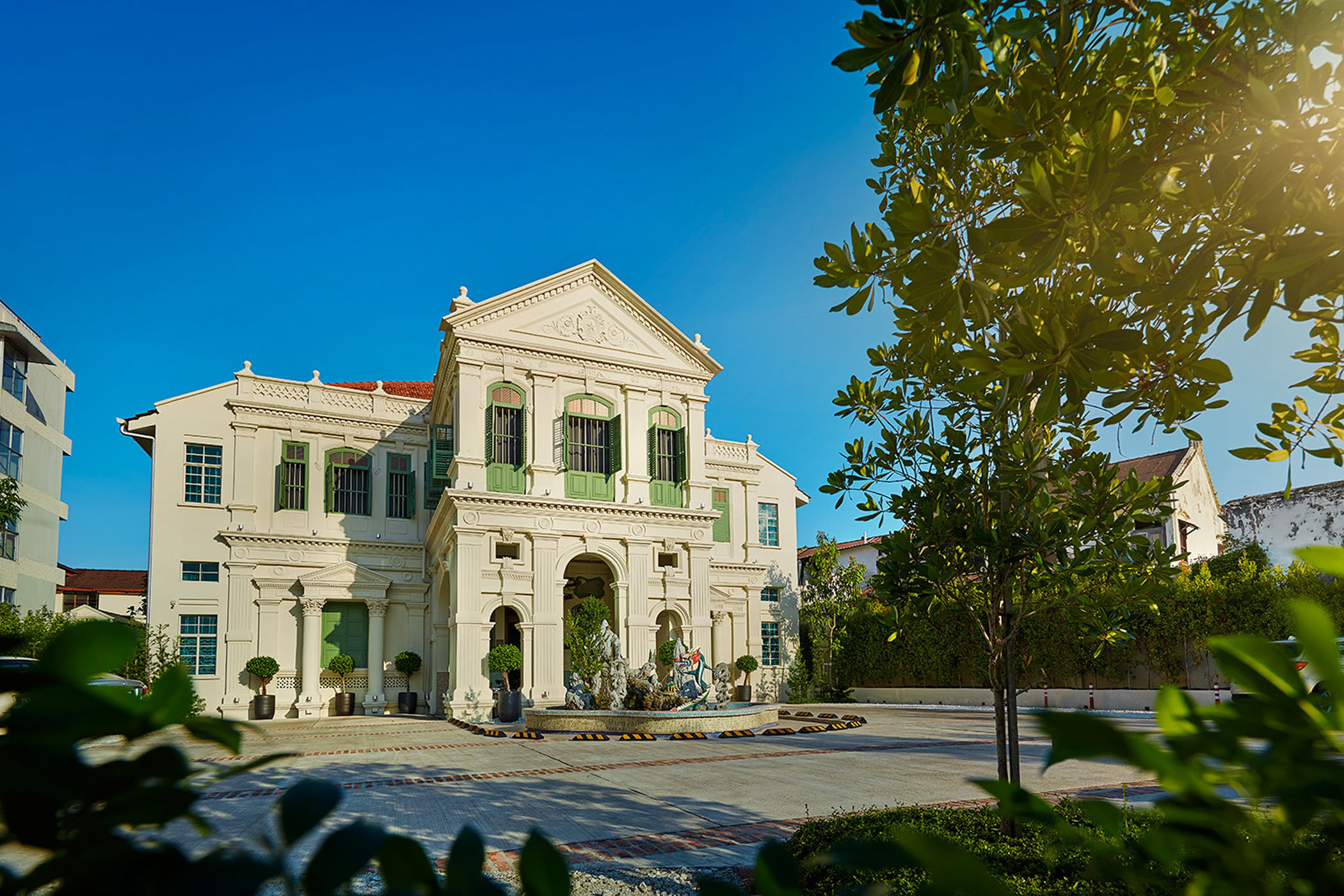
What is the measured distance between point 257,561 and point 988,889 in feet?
85.6

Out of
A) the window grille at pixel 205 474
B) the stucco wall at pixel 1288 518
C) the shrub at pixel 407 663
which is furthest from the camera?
the stucco wall at pixel 1288 518

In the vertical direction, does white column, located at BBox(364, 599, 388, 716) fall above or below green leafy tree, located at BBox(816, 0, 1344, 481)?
below

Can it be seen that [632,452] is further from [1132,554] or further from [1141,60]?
[1141,60]

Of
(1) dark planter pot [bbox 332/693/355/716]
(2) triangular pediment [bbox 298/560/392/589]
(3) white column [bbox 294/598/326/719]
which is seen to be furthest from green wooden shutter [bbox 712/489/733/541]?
(3) white column [bbox 294/598/326/719]

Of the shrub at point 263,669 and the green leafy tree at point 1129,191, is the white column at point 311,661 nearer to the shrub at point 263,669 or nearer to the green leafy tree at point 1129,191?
the shrub at point 263,669

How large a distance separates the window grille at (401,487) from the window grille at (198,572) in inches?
195

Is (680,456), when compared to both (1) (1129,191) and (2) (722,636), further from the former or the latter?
(1) (1129,191)

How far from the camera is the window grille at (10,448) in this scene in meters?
23.4

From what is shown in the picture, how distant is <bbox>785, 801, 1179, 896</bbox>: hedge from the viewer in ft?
13.5

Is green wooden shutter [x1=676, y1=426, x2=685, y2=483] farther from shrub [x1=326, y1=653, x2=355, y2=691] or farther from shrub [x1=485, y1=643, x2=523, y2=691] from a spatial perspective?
shrub [x1=326, y1=653, x2=355, y2=691]

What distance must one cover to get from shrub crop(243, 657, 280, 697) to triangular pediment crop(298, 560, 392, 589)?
226cm

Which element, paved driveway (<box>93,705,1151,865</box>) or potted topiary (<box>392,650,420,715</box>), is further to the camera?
potted topiary (<box>392,650,420,715</box>)

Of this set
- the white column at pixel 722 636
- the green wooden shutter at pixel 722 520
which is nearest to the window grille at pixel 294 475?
the green wooden shutter at pixel 722 520

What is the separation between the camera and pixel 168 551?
22875mm
